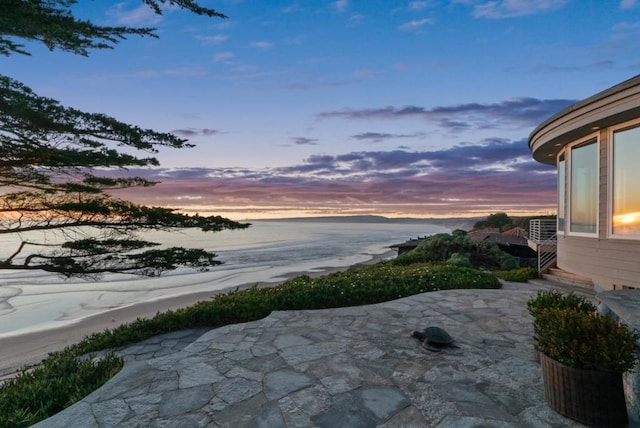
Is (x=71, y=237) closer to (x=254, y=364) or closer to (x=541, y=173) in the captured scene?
(x=254, y=364)

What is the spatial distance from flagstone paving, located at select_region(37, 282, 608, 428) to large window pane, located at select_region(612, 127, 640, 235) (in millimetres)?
2819

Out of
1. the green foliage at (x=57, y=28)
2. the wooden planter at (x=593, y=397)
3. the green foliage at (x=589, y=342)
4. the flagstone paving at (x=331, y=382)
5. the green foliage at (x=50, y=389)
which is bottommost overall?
the green foliage at (x=50, y=389)

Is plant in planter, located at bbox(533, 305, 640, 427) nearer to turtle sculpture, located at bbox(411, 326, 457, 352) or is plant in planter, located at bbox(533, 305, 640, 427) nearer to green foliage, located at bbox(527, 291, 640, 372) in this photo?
green foliage, located at bbox(527, 291, 640, 372)

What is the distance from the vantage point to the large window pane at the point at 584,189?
711 centimetres

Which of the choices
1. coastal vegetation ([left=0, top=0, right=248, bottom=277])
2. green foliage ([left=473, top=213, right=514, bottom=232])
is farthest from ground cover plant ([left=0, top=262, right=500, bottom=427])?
green foliage ([left=473, top=213, right=514, bottom=232])

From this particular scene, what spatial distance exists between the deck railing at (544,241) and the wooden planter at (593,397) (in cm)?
974

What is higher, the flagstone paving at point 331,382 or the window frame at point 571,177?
the window frame at point 571,177

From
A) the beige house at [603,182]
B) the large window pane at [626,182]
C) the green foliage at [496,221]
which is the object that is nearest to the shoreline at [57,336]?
the beige house at [603,182]

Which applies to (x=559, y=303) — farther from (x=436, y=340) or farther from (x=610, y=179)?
(x=610, y=179)

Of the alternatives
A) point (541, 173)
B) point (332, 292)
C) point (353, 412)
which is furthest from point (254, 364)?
point (541, 173)

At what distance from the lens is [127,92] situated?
10641mm

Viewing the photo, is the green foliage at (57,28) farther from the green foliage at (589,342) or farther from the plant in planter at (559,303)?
the green foliage at (589,342)

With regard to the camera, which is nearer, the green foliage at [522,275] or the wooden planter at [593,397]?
the wooden planter at [593,397]

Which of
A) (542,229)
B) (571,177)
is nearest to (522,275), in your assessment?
(542,229)
